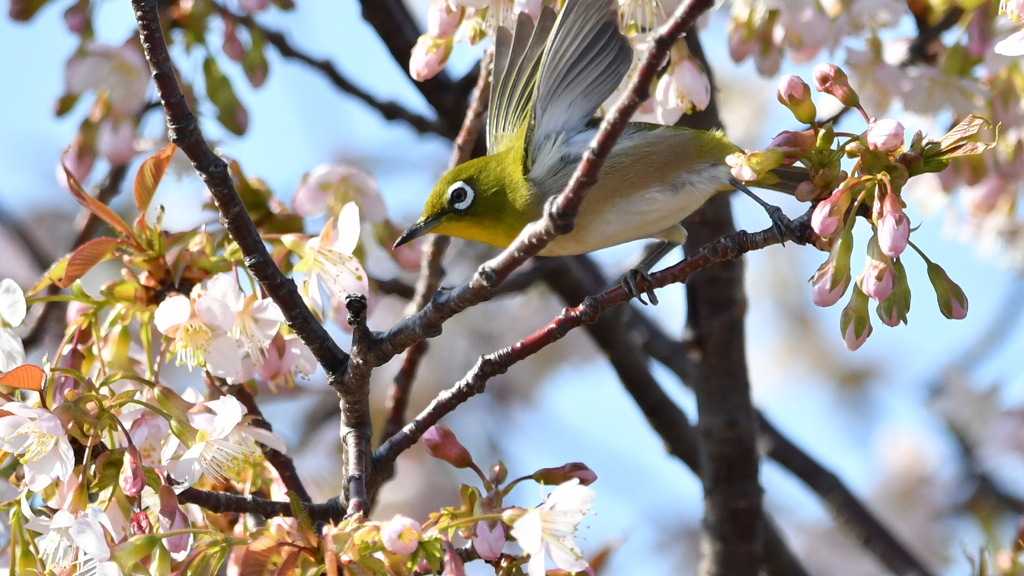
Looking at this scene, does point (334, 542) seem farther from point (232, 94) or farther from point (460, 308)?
point (232, 94)

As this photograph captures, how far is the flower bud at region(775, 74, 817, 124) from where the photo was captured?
5.77 ft

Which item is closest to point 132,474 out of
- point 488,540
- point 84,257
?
point 84,257

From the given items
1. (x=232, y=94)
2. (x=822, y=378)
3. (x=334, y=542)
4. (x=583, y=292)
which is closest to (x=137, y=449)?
(x=334, y=542)

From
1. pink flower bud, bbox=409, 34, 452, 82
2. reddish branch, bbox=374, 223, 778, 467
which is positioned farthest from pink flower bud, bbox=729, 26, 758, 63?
reddish branch, bbox=374, 223, 778, 467

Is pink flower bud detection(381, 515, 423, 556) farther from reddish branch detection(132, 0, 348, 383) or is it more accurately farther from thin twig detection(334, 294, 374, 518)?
reddish branch detection(132, 0, 348, 383)

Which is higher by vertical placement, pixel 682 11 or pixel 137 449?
pixel 682 11

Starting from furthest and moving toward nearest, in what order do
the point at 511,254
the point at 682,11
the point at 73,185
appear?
the point at 73,185 < the point at 511,254 < the point at 682,11

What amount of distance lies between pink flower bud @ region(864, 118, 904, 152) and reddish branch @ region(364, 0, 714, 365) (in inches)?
19.0

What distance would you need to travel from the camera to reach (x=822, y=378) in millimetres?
7445

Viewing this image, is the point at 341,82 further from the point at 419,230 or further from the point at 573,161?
the point at 573,161

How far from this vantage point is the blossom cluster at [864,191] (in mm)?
1617

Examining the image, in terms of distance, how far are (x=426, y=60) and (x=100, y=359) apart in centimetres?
107

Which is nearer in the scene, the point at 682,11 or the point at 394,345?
the point at 682,11

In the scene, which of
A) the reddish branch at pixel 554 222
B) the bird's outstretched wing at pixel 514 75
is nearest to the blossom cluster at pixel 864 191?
the reddish branch at pixel 554 222
